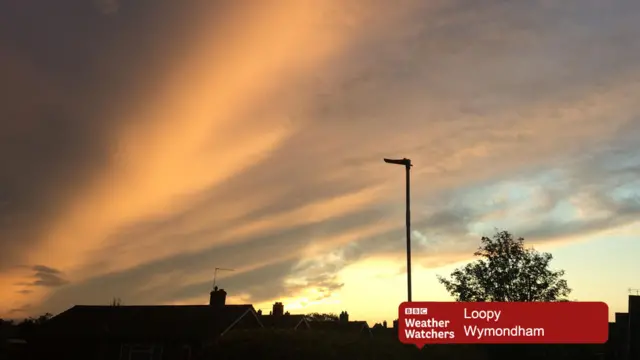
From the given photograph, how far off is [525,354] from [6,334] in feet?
112

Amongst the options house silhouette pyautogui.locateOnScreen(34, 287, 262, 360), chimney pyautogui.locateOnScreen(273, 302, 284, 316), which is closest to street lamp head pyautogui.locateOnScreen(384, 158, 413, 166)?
house silhouette pyautogui.locateOnScreen(34, 287, 262, 360)

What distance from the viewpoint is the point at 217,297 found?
145 feet

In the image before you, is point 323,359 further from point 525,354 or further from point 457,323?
point 525,354

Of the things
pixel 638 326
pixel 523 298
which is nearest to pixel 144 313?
pixel 523 298

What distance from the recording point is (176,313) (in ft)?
141

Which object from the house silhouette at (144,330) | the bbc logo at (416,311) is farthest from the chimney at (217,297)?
the bbc logo at (416,311)
